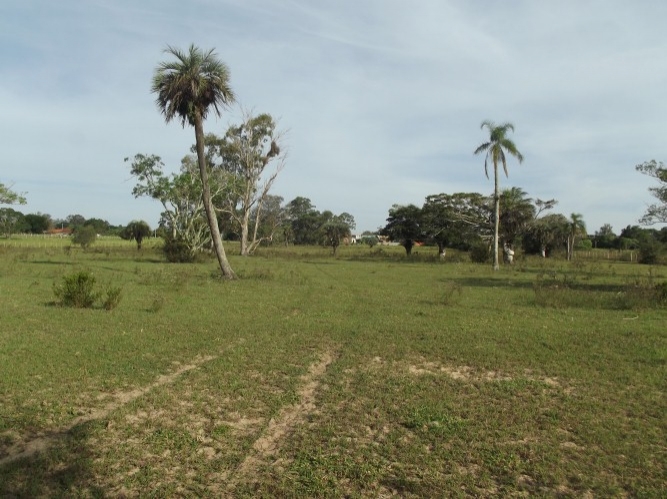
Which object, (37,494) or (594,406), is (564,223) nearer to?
(594,406)

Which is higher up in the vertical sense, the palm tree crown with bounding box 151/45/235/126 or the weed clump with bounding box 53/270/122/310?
the palm tree crown with bounding box 151/45/235/126

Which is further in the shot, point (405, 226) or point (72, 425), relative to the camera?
point (405, 226)

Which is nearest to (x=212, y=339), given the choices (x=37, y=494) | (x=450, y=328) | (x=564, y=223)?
(x=450, y=328)

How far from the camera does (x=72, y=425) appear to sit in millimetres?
4777

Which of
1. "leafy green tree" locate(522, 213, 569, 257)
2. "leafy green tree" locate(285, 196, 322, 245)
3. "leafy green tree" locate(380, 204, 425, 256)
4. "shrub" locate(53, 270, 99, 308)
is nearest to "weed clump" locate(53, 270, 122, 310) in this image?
"shrub" locate(53, 270, 99, 308)

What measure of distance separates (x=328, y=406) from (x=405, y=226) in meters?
45.0

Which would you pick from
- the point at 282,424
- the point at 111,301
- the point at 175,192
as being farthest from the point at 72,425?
the point at 175,192

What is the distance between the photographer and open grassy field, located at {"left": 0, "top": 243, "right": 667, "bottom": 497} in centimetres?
385

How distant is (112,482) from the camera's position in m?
3.74

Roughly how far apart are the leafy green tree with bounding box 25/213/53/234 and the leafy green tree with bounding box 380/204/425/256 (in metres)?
82.8

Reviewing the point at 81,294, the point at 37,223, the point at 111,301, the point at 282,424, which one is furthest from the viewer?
the point at 37,223

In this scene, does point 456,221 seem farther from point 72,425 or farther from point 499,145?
point 72,425

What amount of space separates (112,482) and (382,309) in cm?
927

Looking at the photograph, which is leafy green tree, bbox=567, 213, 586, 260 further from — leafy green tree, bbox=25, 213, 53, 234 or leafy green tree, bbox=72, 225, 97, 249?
leafy green tree, bbox=25, 213, 53, 234
